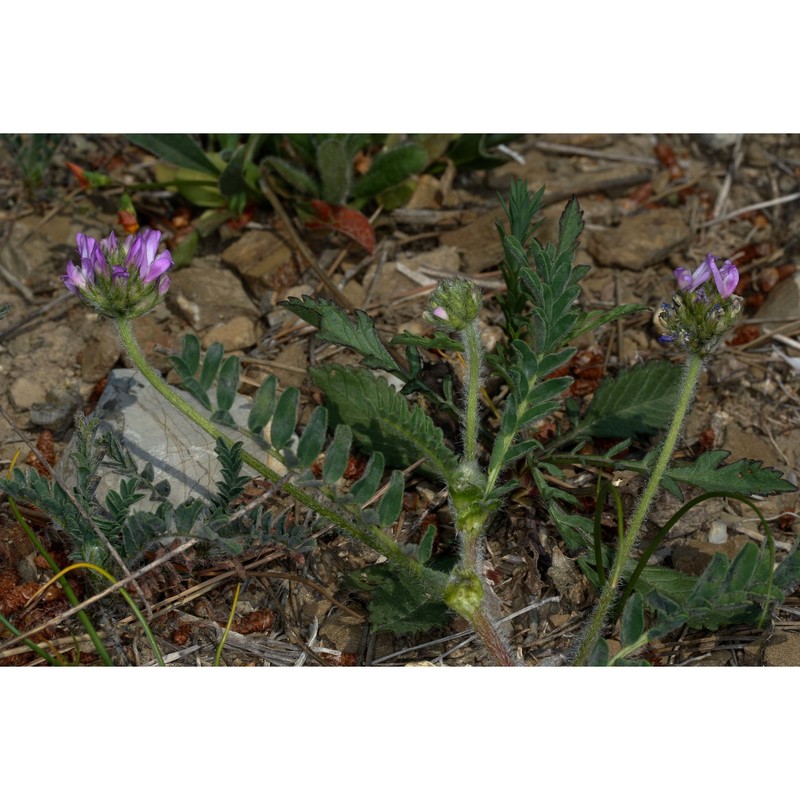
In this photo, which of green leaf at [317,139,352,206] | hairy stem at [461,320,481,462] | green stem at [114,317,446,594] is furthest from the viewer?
green leaf at [317,139,352,206]

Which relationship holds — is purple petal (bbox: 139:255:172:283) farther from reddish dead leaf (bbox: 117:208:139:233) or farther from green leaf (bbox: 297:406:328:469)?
reddish dead leaf (bbox: 117:208:139:233)

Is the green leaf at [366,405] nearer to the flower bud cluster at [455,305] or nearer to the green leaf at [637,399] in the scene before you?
the flower bud cluster at [455,305]

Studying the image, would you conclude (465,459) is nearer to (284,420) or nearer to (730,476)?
(284,420)

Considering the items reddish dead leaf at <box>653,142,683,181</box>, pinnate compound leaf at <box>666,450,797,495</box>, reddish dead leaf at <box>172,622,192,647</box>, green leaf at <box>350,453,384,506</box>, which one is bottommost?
reddish dead leaf at <box>172,622,192,647</box>

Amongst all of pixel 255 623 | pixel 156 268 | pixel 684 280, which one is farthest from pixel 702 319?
pixel 255 623

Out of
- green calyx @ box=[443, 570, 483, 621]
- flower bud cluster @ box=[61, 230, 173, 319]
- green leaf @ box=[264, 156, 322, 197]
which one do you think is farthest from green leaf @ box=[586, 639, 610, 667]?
green leaf @ box=[264, 156, 322, 197]

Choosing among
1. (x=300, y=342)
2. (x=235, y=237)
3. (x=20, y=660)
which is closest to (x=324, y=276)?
(x=300, y=342)
